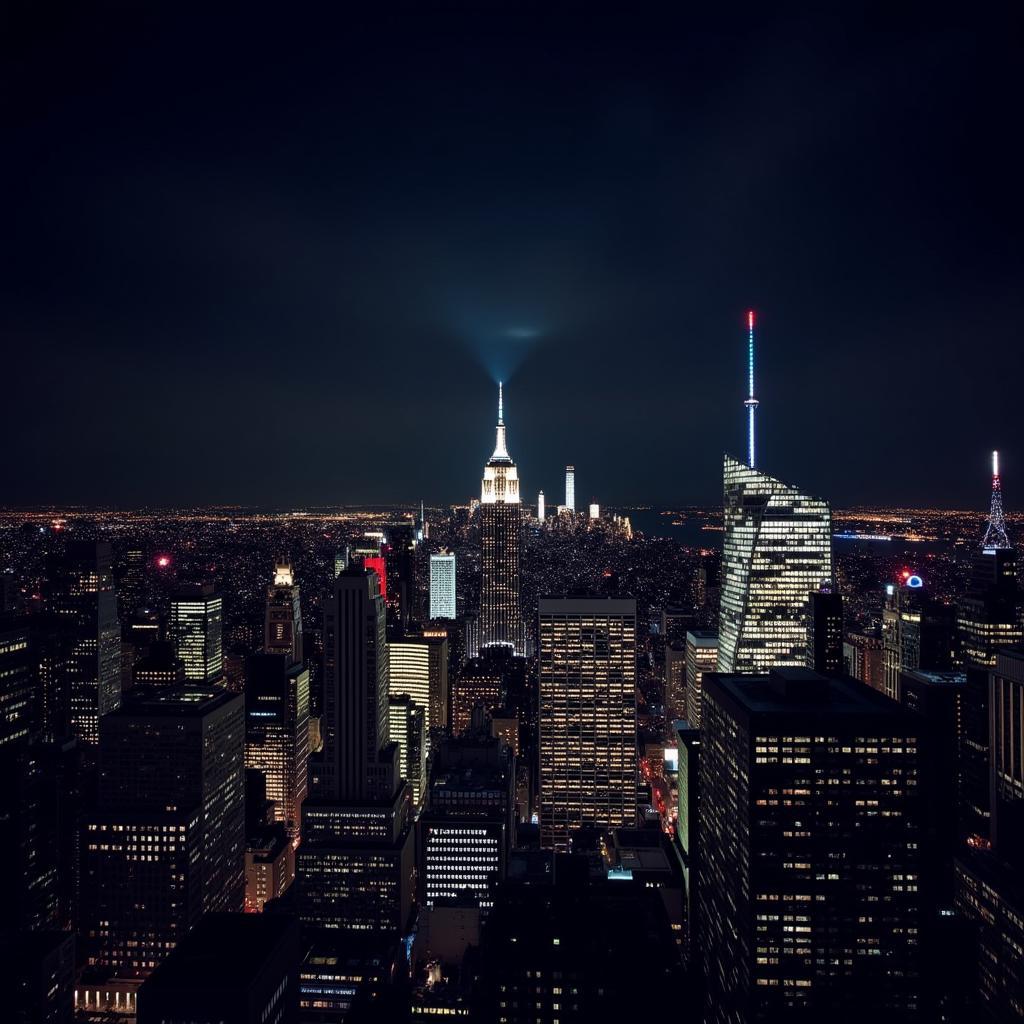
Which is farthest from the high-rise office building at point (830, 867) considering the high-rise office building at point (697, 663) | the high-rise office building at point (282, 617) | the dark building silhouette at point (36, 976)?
the high-rise office building at point (282, 617)

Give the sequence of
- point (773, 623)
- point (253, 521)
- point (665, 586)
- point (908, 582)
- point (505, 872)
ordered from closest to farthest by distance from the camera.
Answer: point (505, 872)
point (773, 623)
point (908, 582)
point (253, 521)
point (665, 586)

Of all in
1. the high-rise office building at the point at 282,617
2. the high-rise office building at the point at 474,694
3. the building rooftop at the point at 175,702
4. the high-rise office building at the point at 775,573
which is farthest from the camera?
the high-rise office building at the point at 474,694

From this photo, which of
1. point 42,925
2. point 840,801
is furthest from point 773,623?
point 42,925

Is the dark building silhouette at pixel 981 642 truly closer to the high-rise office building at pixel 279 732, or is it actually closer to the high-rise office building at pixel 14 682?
the high-rise office building at pixel 279 732

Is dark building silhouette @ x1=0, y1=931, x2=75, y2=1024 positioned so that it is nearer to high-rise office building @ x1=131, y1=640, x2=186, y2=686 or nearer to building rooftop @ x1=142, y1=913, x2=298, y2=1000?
building rooftop @ x1=142, y1=913, x2=298, y2=1000

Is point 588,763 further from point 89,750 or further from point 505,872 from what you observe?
point 89,750

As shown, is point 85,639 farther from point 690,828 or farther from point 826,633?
point 826,633

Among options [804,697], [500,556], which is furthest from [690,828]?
[500,556]
